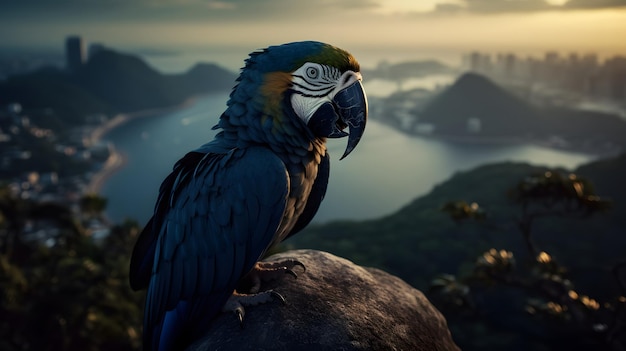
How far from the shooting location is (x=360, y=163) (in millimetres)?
39188

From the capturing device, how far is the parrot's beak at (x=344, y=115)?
3043 mm

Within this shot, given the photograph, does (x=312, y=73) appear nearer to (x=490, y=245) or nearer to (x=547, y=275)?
(x=547, y=275)

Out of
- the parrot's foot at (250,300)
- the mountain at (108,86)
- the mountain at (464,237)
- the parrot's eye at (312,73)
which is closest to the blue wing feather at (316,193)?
the parrot's foot at (250,300)

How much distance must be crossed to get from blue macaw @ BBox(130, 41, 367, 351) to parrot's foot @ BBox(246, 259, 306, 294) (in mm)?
281

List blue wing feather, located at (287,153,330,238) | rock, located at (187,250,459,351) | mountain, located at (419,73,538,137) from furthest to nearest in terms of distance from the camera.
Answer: mountain, located at (419,73,538,137)
blue wing feather, located at (287,153,330,238)
rock, located at (187,250,459,351)

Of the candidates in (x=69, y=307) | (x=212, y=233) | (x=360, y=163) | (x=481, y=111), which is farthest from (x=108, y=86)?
(x=212, y=233)

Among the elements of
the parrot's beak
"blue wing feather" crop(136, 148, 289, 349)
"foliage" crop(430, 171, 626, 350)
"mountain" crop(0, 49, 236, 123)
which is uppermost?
the parrot's beak

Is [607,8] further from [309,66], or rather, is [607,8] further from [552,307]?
[309,66]

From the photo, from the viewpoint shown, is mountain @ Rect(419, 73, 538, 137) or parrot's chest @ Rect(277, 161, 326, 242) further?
mountain @ Rect(419, 73, 538, 137)

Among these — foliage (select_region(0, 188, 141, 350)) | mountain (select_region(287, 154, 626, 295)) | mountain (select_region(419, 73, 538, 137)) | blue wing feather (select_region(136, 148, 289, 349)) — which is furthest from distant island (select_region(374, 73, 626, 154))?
blue wing feather (select_region(136, 148, 289, 349))

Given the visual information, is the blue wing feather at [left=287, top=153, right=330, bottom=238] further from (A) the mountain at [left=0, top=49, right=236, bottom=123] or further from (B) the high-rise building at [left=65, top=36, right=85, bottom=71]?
(B) the high-rise building at [left=65, top=36, right=85, bottom=71]

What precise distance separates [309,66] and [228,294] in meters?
1.51

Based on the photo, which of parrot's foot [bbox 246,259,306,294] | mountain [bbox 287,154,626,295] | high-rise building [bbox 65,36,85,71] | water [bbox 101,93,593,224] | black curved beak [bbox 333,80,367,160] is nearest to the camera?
black curved beak [bbox 333,80,367,160]

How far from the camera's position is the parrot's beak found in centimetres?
304
